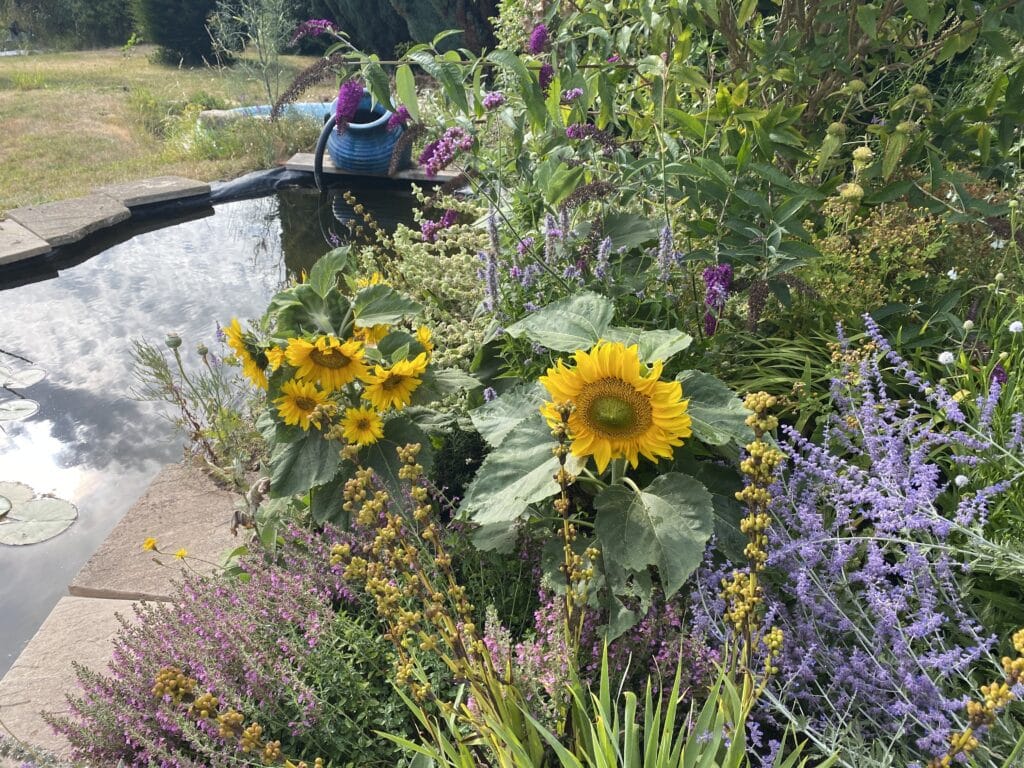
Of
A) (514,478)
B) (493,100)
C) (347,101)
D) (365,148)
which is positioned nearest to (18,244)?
(365,148)

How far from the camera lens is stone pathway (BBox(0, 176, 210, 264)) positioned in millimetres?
5141

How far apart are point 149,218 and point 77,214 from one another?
63cm

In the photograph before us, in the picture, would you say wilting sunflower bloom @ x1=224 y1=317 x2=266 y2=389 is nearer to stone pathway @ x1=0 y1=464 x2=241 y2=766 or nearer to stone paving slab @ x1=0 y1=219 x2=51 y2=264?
stone pathway @ x1=0 y1=464 x2=241 y2=766

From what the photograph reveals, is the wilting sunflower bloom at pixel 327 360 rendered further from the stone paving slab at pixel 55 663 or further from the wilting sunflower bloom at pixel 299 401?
the stone paving slab at pixel 55 663

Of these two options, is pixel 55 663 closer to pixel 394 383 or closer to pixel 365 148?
pixel 394 383

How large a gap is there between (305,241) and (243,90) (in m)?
5.83

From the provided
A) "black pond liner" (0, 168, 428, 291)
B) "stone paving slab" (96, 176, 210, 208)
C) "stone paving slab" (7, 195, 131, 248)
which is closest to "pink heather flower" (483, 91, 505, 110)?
"black pond liner" (0, 168, 428, 291)

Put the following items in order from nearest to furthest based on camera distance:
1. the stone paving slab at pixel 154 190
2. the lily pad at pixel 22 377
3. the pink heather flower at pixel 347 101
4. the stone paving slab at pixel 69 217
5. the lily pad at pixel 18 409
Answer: the pink heather flower at pixel 347 101 → the lily pad at pixel 18 409 → the lily pad at pixel 22 377 → the stone paving slab at pixel 69 217 → the stone paving slab at pixel 154 190

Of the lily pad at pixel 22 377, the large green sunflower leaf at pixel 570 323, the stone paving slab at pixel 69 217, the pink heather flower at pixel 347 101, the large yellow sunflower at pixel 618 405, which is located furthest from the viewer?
the stone paving slab at pixel 69 217

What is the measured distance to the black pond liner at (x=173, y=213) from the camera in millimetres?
5098

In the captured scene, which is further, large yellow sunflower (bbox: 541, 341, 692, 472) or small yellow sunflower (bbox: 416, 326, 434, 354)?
small yellow sunflower (bbox: 416, 326, 434, 354)

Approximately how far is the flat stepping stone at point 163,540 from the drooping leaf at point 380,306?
99 centimetres

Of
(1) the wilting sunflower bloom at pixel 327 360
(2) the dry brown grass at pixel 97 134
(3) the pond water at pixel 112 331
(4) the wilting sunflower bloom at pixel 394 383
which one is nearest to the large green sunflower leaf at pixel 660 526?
(4) the wilting sunflower bloom at pixel 394 383

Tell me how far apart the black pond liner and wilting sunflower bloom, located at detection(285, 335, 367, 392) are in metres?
4.34
